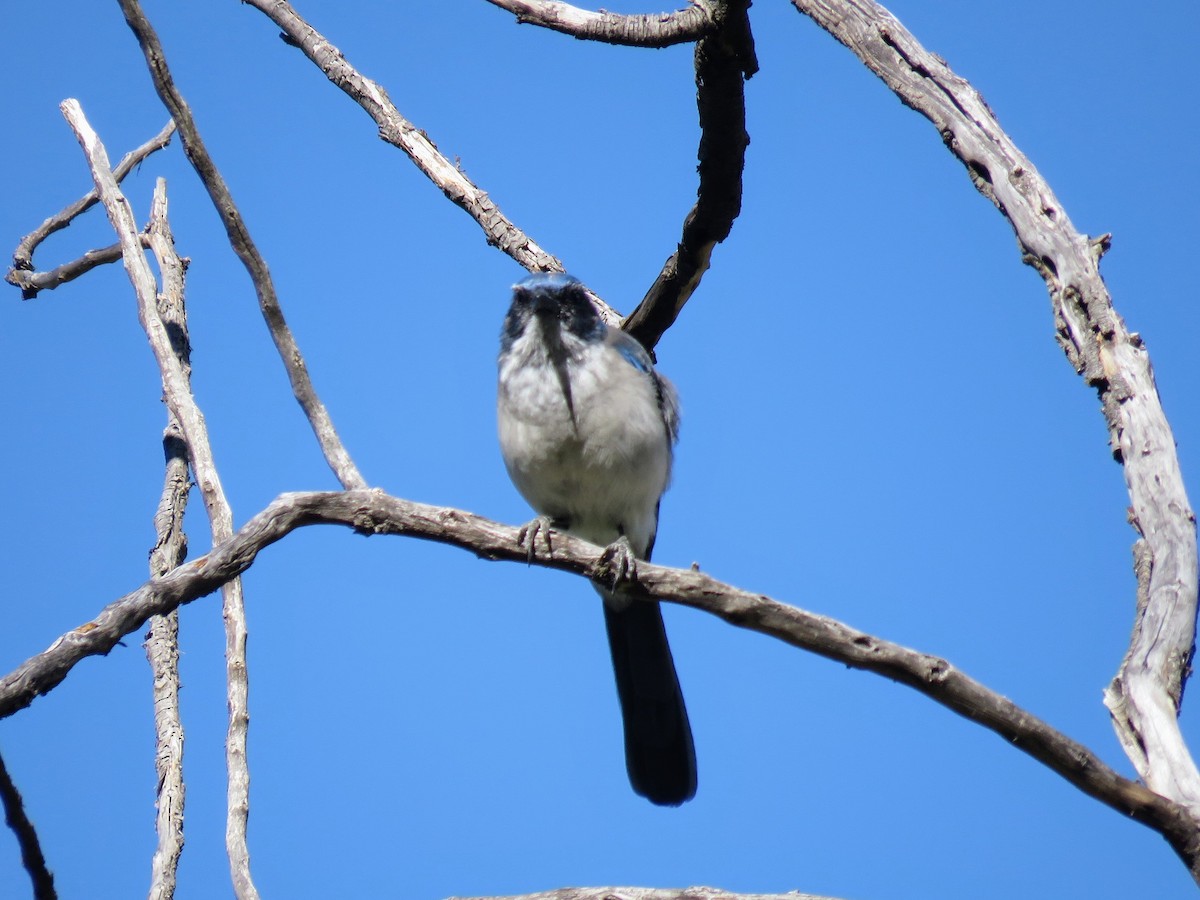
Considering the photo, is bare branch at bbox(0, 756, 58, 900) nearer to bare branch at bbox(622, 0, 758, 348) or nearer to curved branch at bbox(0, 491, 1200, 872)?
curved branch at bbox(0, 491, 1200, 872)

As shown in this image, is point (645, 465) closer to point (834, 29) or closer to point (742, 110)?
point (742, 110)

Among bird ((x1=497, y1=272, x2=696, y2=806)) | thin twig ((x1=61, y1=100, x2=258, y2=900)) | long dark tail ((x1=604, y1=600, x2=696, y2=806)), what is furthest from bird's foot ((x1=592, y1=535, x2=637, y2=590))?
long dark tail ((x1=604, y1=600, x2=696, y2=806))

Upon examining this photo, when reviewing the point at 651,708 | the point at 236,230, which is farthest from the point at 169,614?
the point at 651,708

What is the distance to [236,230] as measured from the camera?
17.2ft

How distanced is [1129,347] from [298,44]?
5.42m

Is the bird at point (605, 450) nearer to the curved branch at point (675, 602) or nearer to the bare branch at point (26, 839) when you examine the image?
the curved branch at point (675, 602)

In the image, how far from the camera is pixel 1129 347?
4406 millimetres

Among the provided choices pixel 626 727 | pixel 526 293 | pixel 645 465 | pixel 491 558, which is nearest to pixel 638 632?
pixel 626 727

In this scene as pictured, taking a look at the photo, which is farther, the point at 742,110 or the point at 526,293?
the point at 526,293

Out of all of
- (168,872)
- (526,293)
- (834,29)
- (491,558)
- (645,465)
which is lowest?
(168,872)

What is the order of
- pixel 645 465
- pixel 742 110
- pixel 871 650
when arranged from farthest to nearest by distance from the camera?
pixel 645 465, pixel 742 110, pixel 871 650

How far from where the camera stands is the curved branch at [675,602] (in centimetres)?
356

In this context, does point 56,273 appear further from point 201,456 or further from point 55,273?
point 201,456

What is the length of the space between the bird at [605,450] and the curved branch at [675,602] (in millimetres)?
1495
